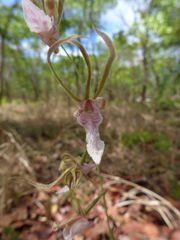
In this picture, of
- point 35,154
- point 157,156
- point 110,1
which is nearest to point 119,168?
point 157,156

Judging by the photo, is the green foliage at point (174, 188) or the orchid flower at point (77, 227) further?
the green foliage at point (174, 188)

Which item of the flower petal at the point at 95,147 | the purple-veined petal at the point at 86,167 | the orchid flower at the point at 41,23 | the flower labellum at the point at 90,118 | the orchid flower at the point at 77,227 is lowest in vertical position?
the orchid flower at the point at 77,227

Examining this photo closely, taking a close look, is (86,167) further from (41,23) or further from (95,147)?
(41,23)

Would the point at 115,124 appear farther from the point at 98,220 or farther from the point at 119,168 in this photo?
the point at 98,220

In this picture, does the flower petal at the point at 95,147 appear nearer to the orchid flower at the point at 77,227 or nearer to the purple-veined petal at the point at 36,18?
the purple-veined petal at the point at 36,18

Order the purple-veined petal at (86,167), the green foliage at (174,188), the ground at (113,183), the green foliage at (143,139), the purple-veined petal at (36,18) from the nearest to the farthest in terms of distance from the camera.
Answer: the purple-veined petal at (36,18)
the purple-veined petal at (86,167)
the ground at (113,183)
the green foliage at (174,188)
the green foliage at (143,139)

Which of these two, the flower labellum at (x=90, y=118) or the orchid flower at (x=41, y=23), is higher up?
the orchid flower at (x=41, y=23)

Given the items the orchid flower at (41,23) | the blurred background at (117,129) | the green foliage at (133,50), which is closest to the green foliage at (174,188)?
the blurred background at (117,129)

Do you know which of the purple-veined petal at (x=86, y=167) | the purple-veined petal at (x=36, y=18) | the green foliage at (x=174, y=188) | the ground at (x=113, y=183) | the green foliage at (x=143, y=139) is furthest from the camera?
the green foliage at (x=143, y=139)
